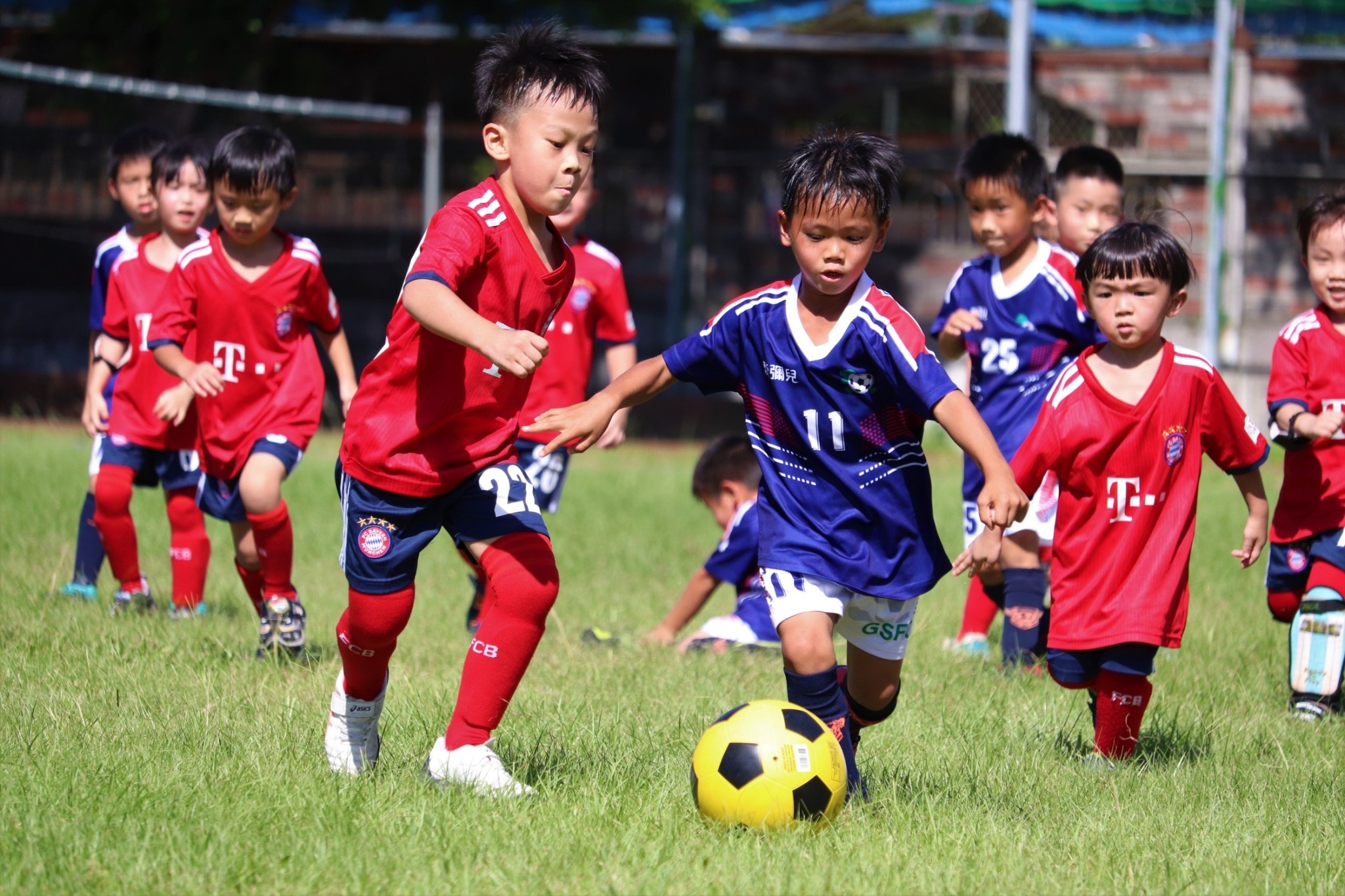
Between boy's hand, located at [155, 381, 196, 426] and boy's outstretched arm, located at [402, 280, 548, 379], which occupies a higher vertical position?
boy's outstretched arm, located at [402, 280, 548, 379]

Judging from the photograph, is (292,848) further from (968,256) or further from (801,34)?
(801,34)

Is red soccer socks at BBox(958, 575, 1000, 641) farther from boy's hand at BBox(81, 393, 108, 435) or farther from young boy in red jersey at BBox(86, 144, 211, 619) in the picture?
boy's hand at BBox(81, 393, 108, 435)

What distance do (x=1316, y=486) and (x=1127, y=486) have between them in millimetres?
1284

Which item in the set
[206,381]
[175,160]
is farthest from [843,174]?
[175,160]

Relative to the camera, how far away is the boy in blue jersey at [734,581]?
20.8ft

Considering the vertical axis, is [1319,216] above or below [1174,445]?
above

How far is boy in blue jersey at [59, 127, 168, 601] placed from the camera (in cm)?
680

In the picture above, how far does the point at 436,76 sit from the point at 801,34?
4.82 metres

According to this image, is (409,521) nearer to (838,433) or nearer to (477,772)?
(477,772)

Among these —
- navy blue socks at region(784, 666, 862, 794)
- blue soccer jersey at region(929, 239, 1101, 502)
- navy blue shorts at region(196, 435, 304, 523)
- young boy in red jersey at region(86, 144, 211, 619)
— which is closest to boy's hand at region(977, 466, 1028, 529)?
navy blue socks at region(784, 666, 862, 794)

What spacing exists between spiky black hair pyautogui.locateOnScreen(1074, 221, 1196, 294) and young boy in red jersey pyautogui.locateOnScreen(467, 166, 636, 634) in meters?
2.40

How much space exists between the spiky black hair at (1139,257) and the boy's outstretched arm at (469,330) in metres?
2.08

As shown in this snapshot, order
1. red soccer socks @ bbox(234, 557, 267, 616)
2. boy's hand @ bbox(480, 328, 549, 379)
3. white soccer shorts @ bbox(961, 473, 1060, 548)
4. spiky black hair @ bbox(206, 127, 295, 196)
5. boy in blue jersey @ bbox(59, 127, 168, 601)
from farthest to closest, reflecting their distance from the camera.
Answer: boy in blue jersey @ bbox(59, 127, 168, 601) → white soccer shorts @ bbox(961, 473, 1060, 548) → red soccer socks @ bbox(234, 557, 267, 616) → spiky black hair @ bbox(206, 127, 295, 196) → boy's hand @ bbox(480, 328, 549, 379)

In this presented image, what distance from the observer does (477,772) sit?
382cm
